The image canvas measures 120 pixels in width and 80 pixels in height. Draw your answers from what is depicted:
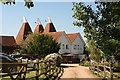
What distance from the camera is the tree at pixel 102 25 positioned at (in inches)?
848

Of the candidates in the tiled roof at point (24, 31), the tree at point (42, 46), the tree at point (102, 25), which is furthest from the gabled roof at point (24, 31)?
the tree at point (102, 25)

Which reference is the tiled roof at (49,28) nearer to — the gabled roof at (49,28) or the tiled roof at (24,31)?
the gabled roof at (49,28)

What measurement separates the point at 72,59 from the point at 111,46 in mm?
56299

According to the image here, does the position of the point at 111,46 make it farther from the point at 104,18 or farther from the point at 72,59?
the point at 72,59

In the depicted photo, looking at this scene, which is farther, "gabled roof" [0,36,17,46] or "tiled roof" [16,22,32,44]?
"tiled roof" [16,22,32,44]

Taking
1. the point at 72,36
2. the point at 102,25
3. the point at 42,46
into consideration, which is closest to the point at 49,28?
the point at 72,36

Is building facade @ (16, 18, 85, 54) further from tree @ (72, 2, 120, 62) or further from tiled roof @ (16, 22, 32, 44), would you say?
tree @ (72, 2, 120, 62)

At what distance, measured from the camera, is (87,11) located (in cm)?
2264

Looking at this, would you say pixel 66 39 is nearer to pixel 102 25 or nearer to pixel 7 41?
pixel 7 41

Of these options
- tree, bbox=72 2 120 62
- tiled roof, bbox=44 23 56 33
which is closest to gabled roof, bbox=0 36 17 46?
tiled roof, bbox=44 23 56 33

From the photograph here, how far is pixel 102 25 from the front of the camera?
22109mm

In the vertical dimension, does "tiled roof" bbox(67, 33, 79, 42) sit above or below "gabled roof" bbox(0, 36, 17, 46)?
above

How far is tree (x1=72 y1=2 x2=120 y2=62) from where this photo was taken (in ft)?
70.6

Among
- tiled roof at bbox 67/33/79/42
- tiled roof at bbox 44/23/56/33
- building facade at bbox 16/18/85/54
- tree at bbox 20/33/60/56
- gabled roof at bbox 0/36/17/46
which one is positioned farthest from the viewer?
tiled roof at bbox 44/23/56/33
